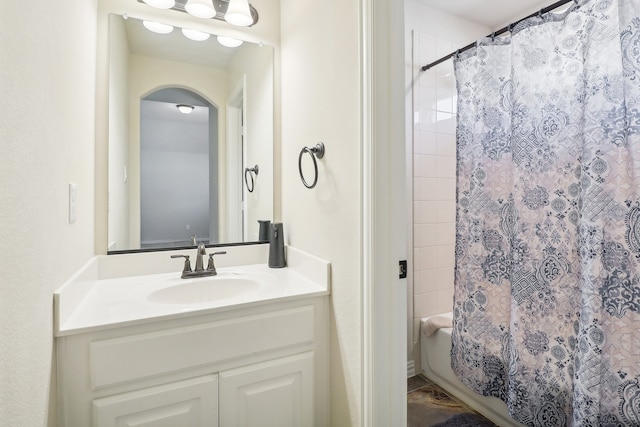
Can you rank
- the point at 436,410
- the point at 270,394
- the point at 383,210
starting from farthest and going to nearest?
1. the point at 436,410
2. the point at 270,394
3. the point at 383,210

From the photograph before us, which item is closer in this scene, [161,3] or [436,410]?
[161,3]

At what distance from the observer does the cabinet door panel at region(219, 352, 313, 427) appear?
3.59ft

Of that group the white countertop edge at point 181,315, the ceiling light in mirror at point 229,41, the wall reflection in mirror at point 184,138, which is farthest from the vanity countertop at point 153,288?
the ceiling light in mirror at point 229,41

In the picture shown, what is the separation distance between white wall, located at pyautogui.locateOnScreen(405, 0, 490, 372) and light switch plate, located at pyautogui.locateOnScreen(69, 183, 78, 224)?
67.3 inches

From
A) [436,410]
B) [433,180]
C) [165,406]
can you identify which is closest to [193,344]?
[165,406]

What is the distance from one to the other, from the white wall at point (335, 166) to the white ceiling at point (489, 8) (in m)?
1.15

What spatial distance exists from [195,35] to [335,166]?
1.07m

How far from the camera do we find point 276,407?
3.81 feet

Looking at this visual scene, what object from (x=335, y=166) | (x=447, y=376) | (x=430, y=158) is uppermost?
(x=430, y=158)

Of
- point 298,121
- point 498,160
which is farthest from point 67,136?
point 498,160

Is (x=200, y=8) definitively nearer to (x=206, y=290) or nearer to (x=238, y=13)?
(x=238, y=13)

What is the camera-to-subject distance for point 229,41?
5.45ft

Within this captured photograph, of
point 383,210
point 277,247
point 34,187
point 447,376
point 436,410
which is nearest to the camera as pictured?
point 34,187

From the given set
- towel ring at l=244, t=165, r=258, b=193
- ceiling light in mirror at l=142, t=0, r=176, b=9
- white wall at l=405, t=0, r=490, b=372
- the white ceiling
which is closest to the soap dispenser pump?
towel ring at l=244, t=165, r=258, b=193
